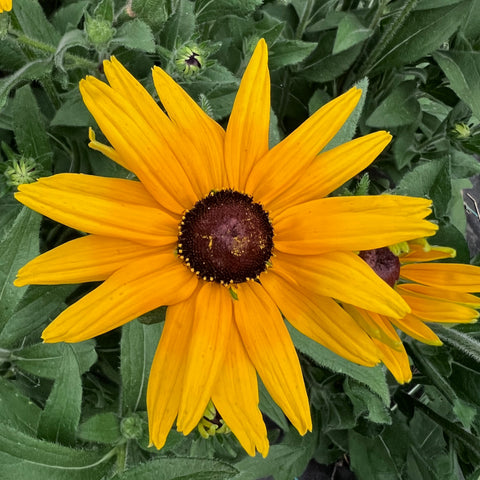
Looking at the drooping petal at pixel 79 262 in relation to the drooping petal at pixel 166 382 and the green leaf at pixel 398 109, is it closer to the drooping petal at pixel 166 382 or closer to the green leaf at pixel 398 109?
the drooping petal at pixel 166 382

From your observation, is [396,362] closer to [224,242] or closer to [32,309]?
[224,242]

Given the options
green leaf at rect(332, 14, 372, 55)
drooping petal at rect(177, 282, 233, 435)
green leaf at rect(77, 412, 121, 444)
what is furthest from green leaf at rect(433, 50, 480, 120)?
green leaf at rect(77, 412, 121, 444)

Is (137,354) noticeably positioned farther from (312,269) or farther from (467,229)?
(467,229)

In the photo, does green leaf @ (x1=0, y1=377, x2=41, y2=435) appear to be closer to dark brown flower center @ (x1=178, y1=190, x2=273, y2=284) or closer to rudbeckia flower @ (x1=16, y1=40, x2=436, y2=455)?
rudbeckia flower @ (x1=16, y1=40, x2=436, y2=455)

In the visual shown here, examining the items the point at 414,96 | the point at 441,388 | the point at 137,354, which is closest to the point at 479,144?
the point at 414,96

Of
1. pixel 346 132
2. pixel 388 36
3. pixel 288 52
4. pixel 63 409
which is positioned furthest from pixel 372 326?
pixel 388 36

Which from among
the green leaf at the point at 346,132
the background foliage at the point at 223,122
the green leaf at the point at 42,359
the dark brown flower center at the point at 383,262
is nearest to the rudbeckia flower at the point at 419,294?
the dark brown flower center at the point at 383,262
